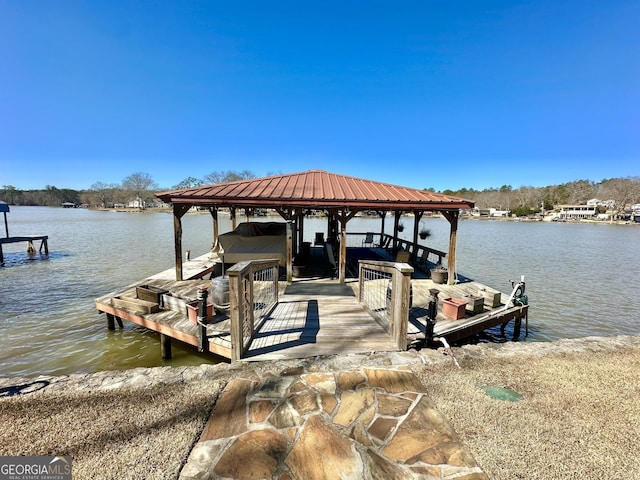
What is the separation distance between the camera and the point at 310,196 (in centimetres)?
789

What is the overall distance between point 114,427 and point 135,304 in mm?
4235

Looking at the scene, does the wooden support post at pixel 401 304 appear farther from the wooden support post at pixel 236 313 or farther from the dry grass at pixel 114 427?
the dry grass at pixel 114 427

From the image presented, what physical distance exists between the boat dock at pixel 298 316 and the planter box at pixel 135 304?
21mm

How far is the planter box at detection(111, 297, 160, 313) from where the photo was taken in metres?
5.92

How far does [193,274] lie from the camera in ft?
30.0

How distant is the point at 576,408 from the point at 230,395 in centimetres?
360

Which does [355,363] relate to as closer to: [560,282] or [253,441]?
[253,441]

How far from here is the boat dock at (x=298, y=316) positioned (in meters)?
4.06

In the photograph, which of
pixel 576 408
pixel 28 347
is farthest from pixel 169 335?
pixel 576 408

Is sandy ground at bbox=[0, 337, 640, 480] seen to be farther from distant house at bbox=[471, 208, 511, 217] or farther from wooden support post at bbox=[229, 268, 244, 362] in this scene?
distant house at bbox=[471, 208, 511, 217]

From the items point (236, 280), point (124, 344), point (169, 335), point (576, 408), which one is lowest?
point (124, 344)

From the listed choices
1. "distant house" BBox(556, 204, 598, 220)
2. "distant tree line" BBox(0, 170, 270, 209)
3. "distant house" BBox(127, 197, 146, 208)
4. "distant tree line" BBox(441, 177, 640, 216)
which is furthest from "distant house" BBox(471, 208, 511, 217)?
"distant house" BBox(127, 197, 146, 208)

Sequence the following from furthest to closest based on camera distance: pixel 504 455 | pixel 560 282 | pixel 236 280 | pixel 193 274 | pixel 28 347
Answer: pixel 560 282 → pixel 193 274 → pixel 28 347 → pixel 236 280 → pixel 504 455

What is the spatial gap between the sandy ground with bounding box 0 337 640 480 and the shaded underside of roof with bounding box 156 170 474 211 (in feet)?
16.8
